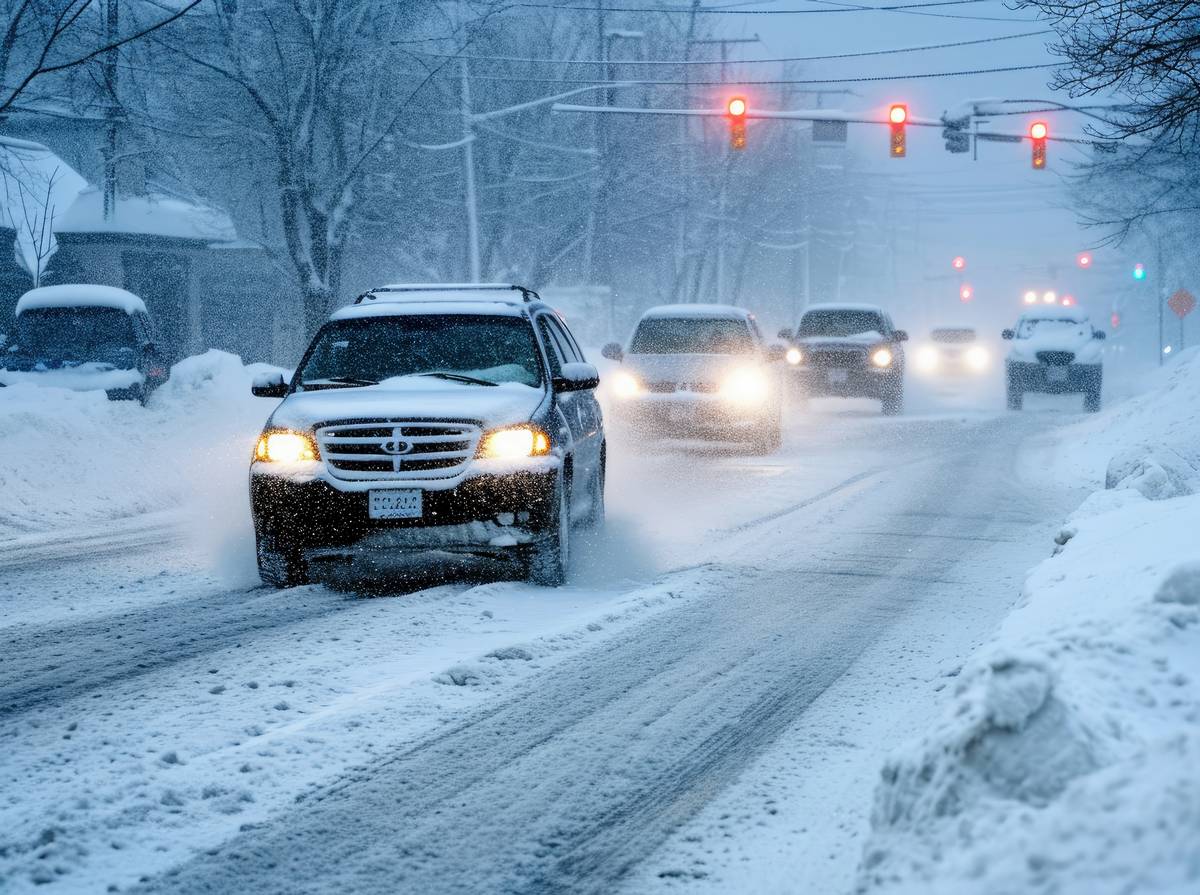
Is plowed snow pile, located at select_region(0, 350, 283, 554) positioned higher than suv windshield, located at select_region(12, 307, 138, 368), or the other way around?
suv windshield, located at select_region(12, 307, 138, 368)

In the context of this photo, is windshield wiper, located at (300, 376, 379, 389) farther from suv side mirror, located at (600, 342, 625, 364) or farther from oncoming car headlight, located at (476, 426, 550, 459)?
suv side mirror, located at (600, 342, 625, 364)

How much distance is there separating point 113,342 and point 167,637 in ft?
48.6

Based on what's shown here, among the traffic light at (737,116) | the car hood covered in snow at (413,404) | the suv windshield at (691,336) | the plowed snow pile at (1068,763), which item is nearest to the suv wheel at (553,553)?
the car hood covered in snow at (413,404)

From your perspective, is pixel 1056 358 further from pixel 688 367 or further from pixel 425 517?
pixel 425 517

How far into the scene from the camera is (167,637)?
7.50 m

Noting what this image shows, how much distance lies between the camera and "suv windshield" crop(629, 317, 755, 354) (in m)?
19.2

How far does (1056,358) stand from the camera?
29.6 m

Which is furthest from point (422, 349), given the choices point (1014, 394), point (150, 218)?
point (150, 218)

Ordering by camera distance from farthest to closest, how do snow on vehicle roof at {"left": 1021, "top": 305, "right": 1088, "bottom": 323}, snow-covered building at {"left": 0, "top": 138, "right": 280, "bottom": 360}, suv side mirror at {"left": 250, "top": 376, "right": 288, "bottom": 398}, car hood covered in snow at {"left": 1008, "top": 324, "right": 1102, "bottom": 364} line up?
snow-covered building at {"left": 0, "top": 138, "right": 280, "bottom": 360}, snow on vehicle roof at {"left": 1021, "top": 305, "right": 1088, "bottom": 323}, car hood covered in snow at {"left": 1008, "top": 324, "right": 1102, "bottom": 364}, suv side mirror at {"left": 250, "top": 376, "right": 288, "bottom": 398}

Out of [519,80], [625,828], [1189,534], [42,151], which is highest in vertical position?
[519,80]

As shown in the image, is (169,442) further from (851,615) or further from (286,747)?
(286,747)

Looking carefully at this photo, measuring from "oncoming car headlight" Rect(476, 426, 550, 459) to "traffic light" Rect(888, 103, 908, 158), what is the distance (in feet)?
80.8

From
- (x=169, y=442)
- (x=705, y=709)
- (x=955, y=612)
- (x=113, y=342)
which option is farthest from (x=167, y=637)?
(x=113, y=342)

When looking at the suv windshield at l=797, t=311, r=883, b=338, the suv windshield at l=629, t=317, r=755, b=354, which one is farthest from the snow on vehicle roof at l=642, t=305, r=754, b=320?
the suv windshield at l=797, t=311, r=883, b=338
